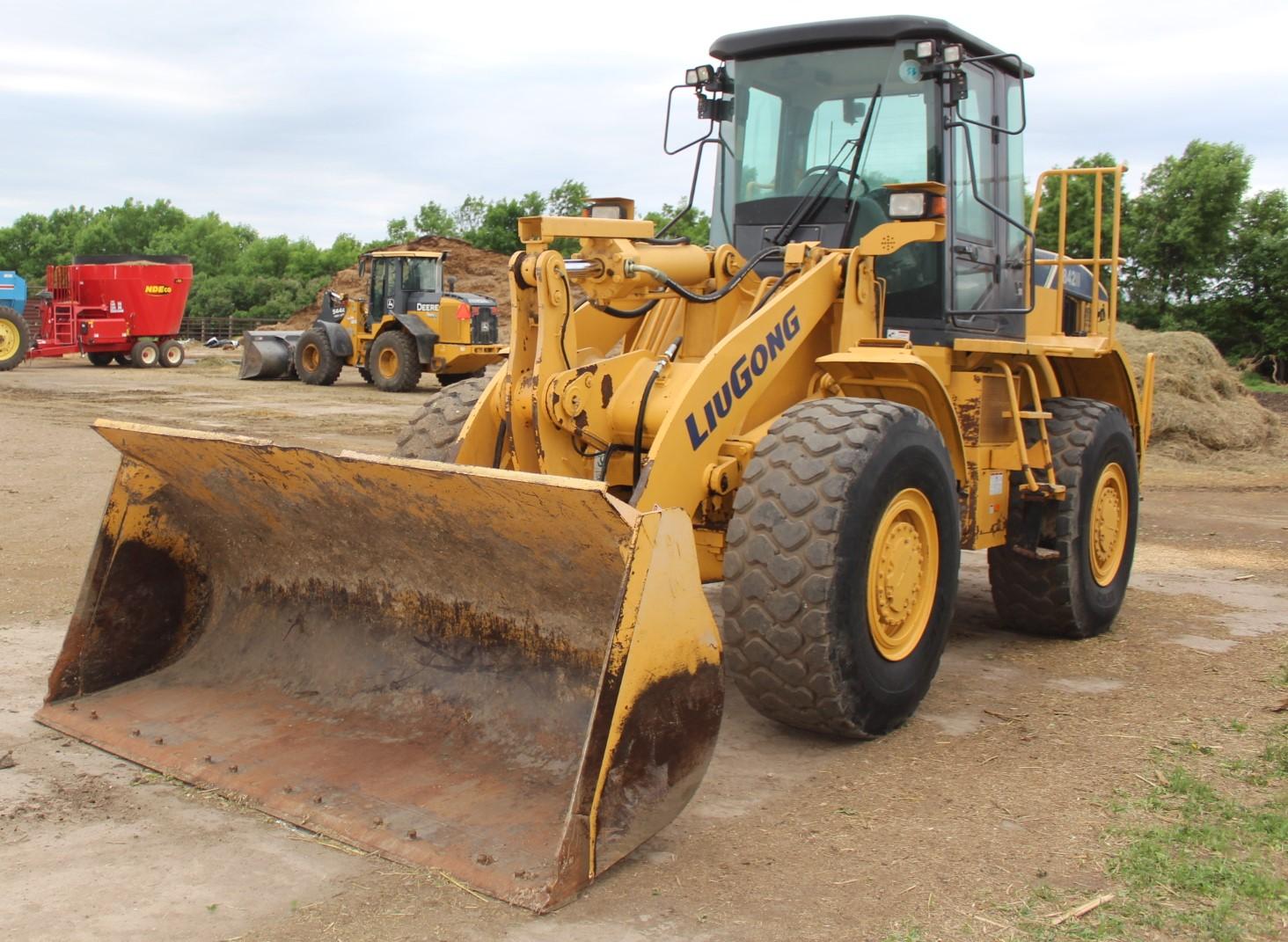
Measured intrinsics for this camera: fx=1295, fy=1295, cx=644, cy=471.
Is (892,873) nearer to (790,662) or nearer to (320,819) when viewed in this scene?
(790,662)

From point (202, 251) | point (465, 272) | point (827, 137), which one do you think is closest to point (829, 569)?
point (827, 137)

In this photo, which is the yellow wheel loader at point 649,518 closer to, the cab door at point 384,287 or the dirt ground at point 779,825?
the dirt ground at point 779,825

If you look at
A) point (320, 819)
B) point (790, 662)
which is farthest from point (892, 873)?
point (320, 819)

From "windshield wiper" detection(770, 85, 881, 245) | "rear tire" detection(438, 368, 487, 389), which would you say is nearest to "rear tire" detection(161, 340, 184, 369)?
"rear tire" detection(438, 368, 487, 389)

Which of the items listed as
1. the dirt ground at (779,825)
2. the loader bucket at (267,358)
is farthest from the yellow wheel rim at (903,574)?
the loader bucket at (267,358)

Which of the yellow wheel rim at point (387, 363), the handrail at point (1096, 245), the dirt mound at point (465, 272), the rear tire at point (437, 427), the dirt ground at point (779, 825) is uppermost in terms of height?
A: the dirt mound at point (465, 272)

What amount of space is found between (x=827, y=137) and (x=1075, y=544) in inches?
90.3

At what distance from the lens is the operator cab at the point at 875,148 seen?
5.67 metres

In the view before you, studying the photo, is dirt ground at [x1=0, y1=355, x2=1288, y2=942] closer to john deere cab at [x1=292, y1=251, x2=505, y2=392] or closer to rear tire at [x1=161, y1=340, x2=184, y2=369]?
john deere cab at [x1=292, y1=251, x2=505, y2=392]

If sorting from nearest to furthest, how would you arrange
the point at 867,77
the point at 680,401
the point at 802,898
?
the point at 802,898
the point at 680,401
the point at 867,77

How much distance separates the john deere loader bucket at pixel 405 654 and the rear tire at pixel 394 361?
18.1 meters

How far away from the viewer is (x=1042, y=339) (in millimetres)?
6863

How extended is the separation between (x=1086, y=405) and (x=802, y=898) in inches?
154

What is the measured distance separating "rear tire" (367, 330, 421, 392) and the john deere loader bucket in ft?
59.4
